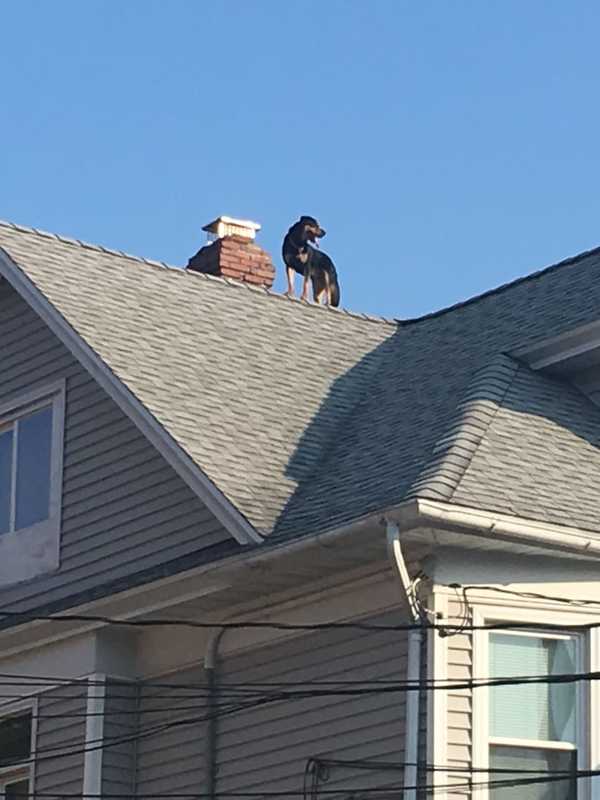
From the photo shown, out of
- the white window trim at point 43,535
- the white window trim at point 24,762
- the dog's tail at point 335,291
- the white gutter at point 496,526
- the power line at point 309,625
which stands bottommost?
the white window trim at point 24,762

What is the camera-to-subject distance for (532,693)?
14.0 meters

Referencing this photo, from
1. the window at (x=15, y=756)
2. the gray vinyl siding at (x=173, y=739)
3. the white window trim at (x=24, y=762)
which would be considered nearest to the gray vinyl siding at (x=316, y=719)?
the gray vinyl siding at (x=173, y=739)

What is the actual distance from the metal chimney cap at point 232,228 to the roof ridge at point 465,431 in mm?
6187

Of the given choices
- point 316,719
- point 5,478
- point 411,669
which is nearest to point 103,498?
point 5,478

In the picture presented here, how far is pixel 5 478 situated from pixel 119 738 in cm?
314

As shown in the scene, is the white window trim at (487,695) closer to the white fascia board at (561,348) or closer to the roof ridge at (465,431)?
the roof ridge at (465,431)

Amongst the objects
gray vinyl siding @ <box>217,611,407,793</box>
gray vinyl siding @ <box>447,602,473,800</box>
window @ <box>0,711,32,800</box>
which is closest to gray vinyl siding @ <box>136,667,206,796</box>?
gray vinyl siding @ <box>217,611,407,793</box>

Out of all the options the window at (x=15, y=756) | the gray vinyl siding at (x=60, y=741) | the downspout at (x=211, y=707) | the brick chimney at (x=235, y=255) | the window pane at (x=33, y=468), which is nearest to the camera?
the downspout at (x=211, y=707)

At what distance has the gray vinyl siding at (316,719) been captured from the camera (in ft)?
45.7

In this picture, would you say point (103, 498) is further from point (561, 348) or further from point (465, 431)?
point (561, 348)

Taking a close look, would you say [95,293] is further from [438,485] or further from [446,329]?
[438,485]

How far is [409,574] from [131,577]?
290cm

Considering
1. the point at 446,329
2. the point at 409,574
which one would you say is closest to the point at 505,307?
the point at 446,329

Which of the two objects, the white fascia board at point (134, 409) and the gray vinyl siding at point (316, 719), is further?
the white fascia board at point (134, 409)
